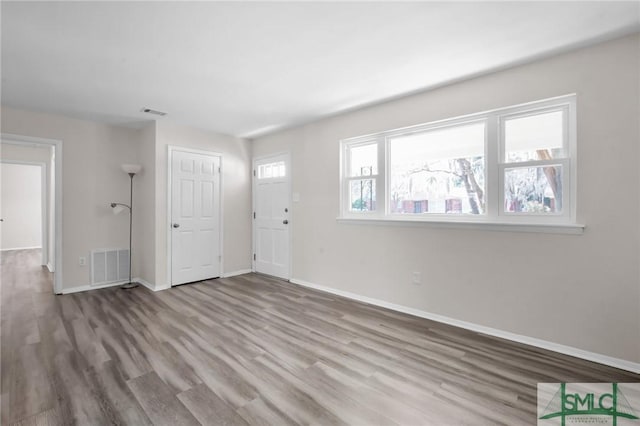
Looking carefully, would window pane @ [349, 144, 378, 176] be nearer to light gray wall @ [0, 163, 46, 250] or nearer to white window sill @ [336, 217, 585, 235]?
white window sill @ [336, 217, 585, 235]

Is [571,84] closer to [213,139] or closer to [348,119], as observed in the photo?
[348,119]

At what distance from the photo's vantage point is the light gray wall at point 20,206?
26.3 feet

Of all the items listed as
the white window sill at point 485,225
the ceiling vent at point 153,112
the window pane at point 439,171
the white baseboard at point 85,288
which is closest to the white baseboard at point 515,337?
the white window sill at point 485,225

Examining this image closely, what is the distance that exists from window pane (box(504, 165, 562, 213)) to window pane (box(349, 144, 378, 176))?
1.54 meters

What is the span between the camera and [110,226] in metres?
4.68

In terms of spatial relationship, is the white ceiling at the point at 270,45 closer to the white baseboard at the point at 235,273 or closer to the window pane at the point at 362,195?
the window pane at the point at 362,195

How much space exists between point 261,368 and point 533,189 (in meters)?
2.80

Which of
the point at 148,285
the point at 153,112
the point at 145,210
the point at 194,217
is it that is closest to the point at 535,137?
the point at 153,112

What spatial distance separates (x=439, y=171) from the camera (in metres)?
3.31

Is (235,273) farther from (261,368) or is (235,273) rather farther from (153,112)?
(261,368)

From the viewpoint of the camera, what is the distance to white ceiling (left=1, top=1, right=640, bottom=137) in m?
1.96

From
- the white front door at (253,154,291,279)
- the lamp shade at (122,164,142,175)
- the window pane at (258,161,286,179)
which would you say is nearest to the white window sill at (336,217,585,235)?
the white front door at (253,154,291,279)

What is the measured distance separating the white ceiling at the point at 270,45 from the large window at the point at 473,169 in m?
0.53

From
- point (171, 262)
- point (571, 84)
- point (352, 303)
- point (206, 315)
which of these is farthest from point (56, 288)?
point (571, 84)
